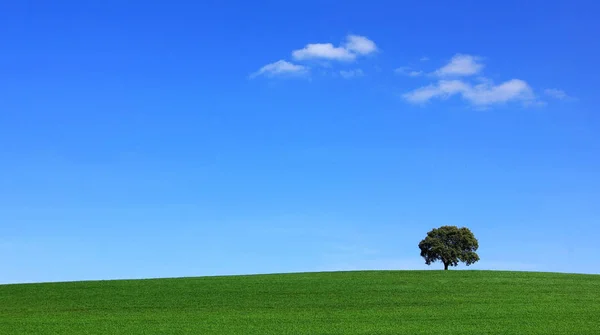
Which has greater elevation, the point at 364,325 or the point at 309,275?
the point at 309,275

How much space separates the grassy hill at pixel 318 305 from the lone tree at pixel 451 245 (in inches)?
267

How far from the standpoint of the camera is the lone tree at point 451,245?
45.8 m

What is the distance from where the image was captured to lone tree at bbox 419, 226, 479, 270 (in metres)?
45.8

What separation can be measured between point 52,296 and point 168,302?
723 cm

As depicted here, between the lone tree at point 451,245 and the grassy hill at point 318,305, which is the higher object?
the lone tree at point 451,245

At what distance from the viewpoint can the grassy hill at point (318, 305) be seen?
2238 cm

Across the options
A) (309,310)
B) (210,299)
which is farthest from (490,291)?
(210,299)

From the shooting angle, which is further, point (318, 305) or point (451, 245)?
point (451, 245)

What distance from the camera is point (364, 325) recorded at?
22562 millimetres

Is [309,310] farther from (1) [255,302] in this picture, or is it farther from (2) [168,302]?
(2) [168,302]

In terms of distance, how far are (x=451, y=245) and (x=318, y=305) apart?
67.5ft

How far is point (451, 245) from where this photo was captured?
151 ft

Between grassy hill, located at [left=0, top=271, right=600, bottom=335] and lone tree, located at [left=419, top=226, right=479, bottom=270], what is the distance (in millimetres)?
6771

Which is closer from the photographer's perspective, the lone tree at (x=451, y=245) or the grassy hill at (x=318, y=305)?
the grassy hill at (x=318, y=305)
